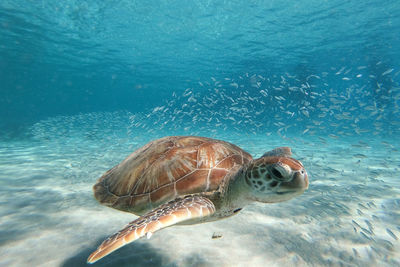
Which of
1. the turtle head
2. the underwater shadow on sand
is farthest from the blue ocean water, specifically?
the turtle head

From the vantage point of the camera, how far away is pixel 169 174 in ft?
8.44

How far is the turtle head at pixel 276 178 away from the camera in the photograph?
1.80 m

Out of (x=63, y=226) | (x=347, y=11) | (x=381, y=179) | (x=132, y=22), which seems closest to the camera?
(x=63, y=226)

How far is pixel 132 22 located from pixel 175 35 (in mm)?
4885

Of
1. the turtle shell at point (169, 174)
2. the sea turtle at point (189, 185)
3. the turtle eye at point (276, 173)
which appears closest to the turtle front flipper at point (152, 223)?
the sea turtle at point (189, 185)

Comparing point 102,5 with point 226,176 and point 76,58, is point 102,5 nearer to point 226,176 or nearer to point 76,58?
point 76,58

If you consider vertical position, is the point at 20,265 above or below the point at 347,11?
below

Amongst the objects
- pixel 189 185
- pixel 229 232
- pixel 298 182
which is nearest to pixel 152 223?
pixel 189 185

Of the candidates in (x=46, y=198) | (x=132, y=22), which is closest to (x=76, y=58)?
(x=132, y=22)

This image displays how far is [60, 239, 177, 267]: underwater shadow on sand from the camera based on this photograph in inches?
84.3

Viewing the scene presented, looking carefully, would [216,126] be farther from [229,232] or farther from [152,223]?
[152,223]

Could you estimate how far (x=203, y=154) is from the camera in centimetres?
278

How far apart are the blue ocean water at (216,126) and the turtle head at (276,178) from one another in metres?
0.82

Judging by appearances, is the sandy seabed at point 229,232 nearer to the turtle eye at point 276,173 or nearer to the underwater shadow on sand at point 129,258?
the underwater shadow on sand at point 129,258
